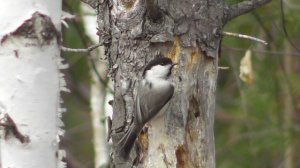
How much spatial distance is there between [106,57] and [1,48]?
1382 millimetres

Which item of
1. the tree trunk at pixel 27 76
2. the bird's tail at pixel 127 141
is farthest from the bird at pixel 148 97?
the tree trunk at pixel 27 76

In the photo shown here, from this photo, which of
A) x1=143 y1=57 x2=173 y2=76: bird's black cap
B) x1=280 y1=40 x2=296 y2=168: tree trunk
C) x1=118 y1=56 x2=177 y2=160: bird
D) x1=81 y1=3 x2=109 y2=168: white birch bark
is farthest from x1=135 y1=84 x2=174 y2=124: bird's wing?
x1=280 y1=40 x2=296 y2=168: tree trunk

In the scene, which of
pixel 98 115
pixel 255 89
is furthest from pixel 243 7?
pixel 255 89

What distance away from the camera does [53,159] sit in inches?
81.6

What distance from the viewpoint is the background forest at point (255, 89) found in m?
5.44

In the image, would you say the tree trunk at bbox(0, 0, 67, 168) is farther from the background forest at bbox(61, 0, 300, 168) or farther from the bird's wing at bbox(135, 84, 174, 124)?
the background forest at bbox(61, 0, 300, 168)

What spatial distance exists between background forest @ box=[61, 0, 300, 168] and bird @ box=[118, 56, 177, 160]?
5.27ft

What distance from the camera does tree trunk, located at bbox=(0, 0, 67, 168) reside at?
2.03 metres

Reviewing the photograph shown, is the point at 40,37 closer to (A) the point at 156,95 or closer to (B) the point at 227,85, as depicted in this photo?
(A) the point at 156,95

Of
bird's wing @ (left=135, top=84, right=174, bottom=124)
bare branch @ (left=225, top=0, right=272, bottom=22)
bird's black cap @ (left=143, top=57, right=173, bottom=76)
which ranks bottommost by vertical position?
bird's wing @ (left=135, top=84, right=174, bottom=124)

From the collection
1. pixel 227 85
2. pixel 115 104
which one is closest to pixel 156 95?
pixel 115 104

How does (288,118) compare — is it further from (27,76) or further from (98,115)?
(27,76)

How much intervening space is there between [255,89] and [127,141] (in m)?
3.02

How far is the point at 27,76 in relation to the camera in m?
2.03
